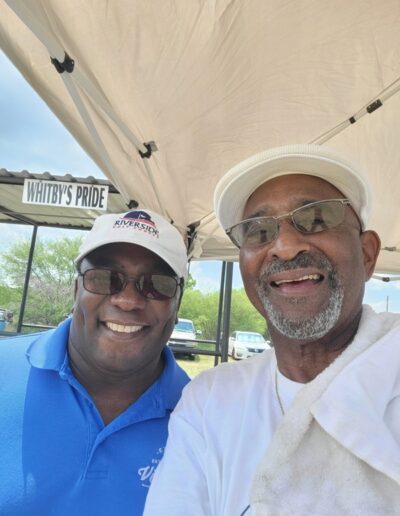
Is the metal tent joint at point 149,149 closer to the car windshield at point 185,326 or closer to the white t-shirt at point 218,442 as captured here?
the white t-shirt at point 218,442

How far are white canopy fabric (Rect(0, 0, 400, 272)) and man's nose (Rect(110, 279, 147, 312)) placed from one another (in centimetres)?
103

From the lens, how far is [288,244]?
128cm

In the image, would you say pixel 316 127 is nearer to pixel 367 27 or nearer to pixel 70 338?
pixel 367 27

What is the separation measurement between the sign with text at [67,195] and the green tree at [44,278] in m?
5.27

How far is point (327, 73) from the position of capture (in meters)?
2.15

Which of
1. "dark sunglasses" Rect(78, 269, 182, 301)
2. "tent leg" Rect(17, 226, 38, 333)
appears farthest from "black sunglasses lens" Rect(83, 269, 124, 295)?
"tent leg" Rect(17, 226, 38, 333)

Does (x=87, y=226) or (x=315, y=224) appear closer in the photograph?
(x=315, y=224)

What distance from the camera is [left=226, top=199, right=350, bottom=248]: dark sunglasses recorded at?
51.1 inches

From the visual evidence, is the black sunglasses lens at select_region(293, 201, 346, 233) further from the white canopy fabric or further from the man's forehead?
the white canopy fabric

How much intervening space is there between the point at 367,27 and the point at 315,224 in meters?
1.20

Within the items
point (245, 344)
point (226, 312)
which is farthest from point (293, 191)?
point (245, 344)

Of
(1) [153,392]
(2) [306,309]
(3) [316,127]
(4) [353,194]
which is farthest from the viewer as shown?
(3) [316,127]

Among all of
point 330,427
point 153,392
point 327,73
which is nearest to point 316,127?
point 327,73

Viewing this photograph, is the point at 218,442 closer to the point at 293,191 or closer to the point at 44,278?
the point at 293,191
